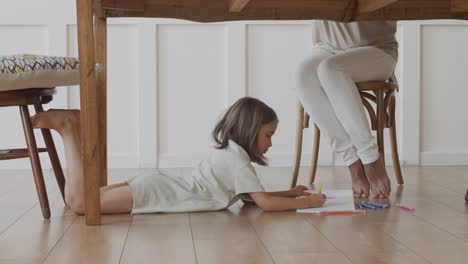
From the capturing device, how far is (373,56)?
254 cm

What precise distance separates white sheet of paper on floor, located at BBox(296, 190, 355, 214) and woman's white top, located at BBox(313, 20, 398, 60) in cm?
56

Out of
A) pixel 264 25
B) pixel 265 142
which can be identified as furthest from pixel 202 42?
pixel 265 142

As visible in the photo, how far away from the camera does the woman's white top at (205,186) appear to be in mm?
2070

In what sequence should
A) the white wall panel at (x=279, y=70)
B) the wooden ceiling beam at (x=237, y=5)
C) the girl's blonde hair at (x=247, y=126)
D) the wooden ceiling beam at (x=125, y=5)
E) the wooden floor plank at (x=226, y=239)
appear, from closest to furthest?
the wooden floor plank at (x=226, y=239) → the wooden ceiling beam at (x=237, y=5) → the wooden ceiling beam at (x=125, y=5) → the girl's blonde hair at (x=247, y=126) → the white wall panel at (x=279, y=70)

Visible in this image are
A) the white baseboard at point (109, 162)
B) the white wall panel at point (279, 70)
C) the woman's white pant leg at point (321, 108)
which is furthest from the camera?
the white wall panel at point (279, 70)

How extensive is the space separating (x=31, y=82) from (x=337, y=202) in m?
1.03

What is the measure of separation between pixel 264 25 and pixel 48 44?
45.2 inches

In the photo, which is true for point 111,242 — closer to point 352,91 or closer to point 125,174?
point 352,91

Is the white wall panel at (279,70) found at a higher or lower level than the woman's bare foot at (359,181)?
higher

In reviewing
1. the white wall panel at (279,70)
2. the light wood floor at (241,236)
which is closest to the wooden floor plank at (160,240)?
the light wood floor at (241,236)

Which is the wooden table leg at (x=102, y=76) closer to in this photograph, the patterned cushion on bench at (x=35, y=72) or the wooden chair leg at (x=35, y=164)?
the patterned cushion on bench at (x=35, y=72)

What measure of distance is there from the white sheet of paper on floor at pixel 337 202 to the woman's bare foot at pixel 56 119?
743 mm

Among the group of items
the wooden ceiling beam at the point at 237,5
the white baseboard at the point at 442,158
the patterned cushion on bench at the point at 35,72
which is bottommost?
the white baseboard at the point at 442,158

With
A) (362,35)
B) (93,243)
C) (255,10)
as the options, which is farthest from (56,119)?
(362,35)
